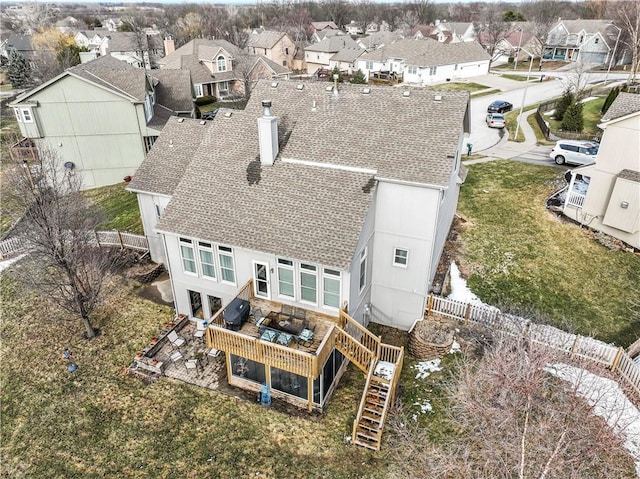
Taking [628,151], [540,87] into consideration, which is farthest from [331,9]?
[628,151]

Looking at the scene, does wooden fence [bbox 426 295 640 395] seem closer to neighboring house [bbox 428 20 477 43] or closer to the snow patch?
the snow patch

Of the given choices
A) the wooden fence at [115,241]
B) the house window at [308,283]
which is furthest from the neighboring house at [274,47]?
the house window at [308,283]

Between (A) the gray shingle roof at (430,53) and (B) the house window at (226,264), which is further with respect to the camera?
(A) the gray shingle roof at (430,53)

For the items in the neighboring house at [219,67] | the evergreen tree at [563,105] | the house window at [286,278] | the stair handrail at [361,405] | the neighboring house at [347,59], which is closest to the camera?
the stair handrail at [361,405]

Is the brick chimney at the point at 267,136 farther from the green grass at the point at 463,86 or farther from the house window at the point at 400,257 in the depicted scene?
the green grass at the point at 463,86

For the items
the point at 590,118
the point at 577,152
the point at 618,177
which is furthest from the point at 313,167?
the point at 590,118

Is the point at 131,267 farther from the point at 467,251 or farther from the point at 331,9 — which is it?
the point at 331,9
